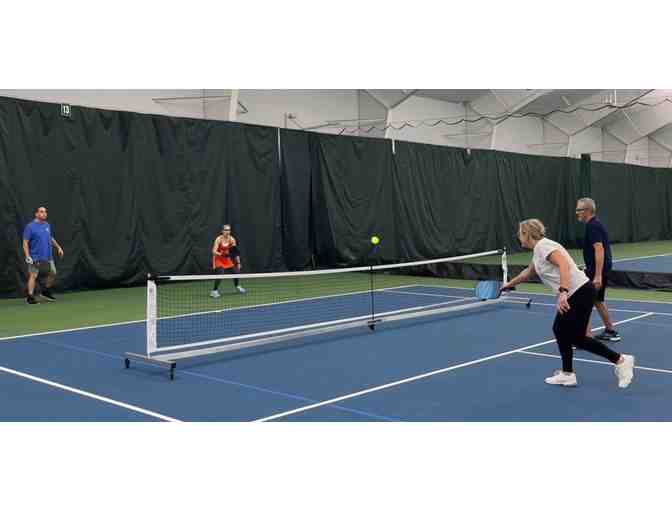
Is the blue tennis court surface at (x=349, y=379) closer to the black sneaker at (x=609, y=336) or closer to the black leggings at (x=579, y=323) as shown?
the black sneaker at (x=609, y=336)

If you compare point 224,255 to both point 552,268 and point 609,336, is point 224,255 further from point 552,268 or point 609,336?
point 552,268

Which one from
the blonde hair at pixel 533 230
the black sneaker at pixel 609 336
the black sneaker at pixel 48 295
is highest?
the blonde hair at pixel 533 230

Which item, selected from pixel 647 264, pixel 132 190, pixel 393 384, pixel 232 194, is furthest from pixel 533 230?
pixel 647 264

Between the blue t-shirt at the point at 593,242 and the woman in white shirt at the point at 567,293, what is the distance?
5.65 feet

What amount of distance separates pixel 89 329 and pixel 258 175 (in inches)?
322

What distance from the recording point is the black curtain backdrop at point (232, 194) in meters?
12.7

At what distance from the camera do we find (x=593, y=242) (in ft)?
23.3

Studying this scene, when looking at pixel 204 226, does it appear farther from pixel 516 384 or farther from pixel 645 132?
pixel 645 132

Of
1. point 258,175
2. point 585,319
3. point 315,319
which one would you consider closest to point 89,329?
point 315,319

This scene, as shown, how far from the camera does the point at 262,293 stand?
1285cm

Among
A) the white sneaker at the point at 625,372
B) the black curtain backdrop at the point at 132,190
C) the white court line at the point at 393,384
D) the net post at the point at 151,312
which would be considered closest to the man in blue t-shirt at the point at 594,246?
the white court line at the point at 393,384

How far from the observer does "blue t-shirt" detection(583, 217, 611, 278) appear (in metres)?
7.06

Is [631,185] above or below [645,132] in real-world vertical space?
below

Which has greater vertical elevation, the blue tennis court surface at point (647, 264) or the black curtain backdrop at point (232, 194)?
the black curtain backdrop at point (232, 194)
